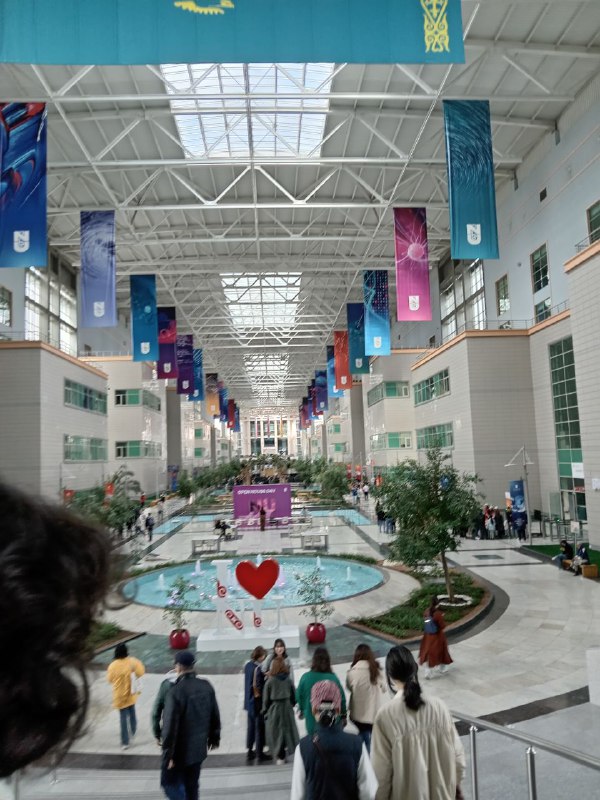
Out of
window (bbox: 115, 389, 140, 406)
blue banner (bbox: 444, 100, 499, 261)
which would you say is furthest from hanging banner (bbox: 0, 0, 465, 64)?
window (bbox: 115, 389, 140, 406)

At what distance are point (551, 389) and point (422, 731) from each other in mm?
24846

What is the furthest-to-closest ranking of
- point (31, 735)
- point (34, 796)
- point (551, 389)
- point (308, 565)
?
point (551, 389) → point (308, 565) → point (34, 796) → point (31, 735)

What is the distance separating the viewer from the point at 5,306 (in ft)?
96.2

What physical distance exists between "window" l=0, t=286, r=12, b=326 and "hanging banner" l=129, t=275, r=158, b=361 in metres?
6.54

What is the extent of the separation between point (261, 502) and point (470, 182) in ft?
66.3

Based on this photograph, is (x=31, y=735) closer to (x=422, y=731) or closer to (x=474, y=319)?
(x=422, y=731)

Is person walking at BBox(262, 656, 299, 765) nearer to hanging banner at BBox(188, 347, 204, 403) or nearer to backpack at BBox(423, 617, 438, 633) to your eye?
backpack at BBox(423, 617, 438, 633)

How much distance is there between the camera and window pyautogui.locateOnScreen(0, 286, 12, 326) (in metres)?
29.0

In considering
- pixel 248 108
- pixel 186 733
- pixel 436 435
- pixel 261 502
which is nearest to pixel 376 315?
pixel 436 435

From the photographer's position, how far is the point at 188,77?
21.6m

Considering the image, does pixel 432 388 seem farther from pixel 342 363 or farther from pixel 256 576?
pixel 256 576

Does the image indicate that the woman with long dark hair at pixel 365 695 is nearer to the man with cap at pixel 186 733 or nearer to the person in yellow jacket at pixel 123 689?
the man with cap at pixel 186 733

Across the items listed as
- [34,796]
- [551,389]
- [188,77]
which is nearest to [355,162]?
[188,77]

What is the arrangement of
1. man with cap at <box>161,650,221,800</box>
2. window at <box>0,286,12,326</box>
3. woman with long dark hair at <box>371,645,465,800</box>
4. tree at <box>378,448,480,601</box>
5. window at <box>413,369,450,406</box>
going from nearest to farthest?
1. woman with long dark hair at <box>371,645,465,800</box>
2. man with cap at <box>161,650,221,800</box>
3. tree at <box>378,448,480,601</box>
4. window at <box>0,286,12,326</box>
5. window at <box>413,369,450,406</box>
